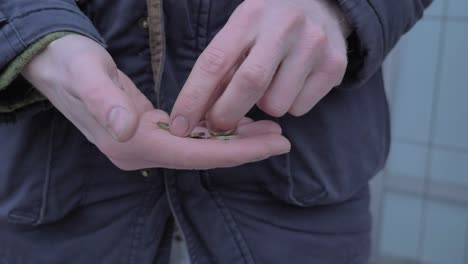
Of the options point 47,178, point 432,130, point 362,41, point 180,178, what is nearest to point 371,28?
point 362,41

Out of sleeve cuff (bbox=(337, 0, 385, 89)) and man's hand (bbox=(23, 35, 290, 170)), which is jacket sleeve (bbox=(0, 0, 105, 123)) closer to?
man's hand (bbox=(23, 35, 290, 170))

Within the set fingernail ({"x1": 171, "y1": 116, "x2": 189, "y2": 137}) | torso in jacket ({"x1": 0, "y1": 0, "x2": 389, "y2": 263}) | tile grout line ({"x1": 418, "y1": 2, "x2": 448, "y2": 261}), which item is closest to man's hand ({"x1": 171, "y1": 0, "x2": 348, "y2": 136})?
fingernail ({"x1": 171, "y1": 116, "x2": 189, "y2": 137})

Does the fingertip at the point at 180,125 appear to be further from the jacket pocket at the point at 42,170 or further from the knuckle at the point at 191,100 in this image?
the jacket pocket at the point at 42,170

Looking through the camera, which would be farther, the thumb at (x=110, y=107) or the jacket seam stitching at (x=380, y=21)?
the jacket seam stitching at (x=380, y=21)

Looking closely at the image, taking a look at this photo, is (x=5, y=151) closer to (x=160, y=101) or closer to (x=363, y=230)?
(x=160, y=101)

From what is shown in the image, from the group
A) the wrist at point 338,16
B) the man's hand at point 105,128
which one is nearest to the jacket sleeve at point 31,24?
the man's hand at point 105,128

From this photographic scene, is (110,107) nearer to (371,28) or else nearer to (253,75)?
(253,75)

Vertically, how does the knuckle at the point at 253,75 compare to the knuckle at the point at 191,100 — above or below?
above
